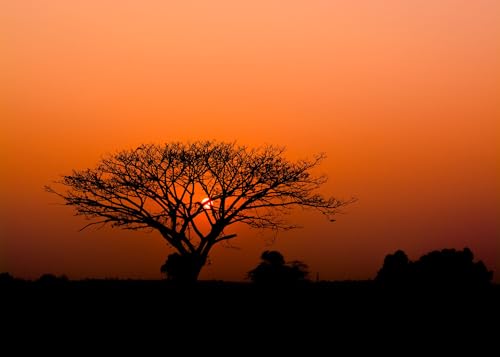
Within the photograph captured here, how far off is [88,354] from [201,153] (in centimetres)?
2094

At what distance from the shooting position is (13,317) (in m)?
29.9

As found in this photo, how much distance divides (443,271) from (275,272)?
28.2 feet

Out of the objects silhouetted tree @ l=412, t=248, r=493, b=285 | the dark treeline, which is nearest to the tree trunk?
the dark treeline

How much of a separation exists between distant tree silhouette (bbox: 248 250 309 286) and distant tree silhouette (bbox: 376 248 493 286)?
4.89 m

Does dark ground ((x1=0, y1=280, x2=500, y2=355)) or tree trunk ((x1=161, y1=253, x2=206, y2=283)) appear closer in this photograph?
dark ground ((x1=0, y1=280, x2=500, y2=355))

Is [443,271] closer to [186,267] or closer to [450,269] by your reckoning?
[450,269]

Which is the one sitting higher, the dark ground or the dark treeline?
the dark treeline

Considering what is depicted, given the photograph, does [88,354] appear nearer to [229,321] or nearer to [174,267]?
[229,321]

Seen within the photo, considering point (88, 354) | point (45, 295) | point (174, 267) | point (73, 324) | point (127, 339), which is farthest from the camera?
point (174, 267)

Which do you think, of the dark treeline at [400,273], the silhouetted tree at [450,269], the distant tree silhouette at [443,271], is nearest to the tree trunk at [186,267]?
the dark treeline at [400,273]

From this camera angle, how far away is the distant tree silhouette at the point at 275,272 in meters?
39.3

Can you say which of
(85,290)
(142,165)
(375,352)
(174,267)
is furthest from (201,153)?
(375,352)

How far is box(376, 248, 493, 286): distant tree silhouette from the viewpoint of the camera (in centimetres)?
3559

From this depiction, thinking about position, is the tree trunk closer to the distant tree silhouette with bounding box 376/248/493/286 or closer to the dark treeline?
the dark treeline
